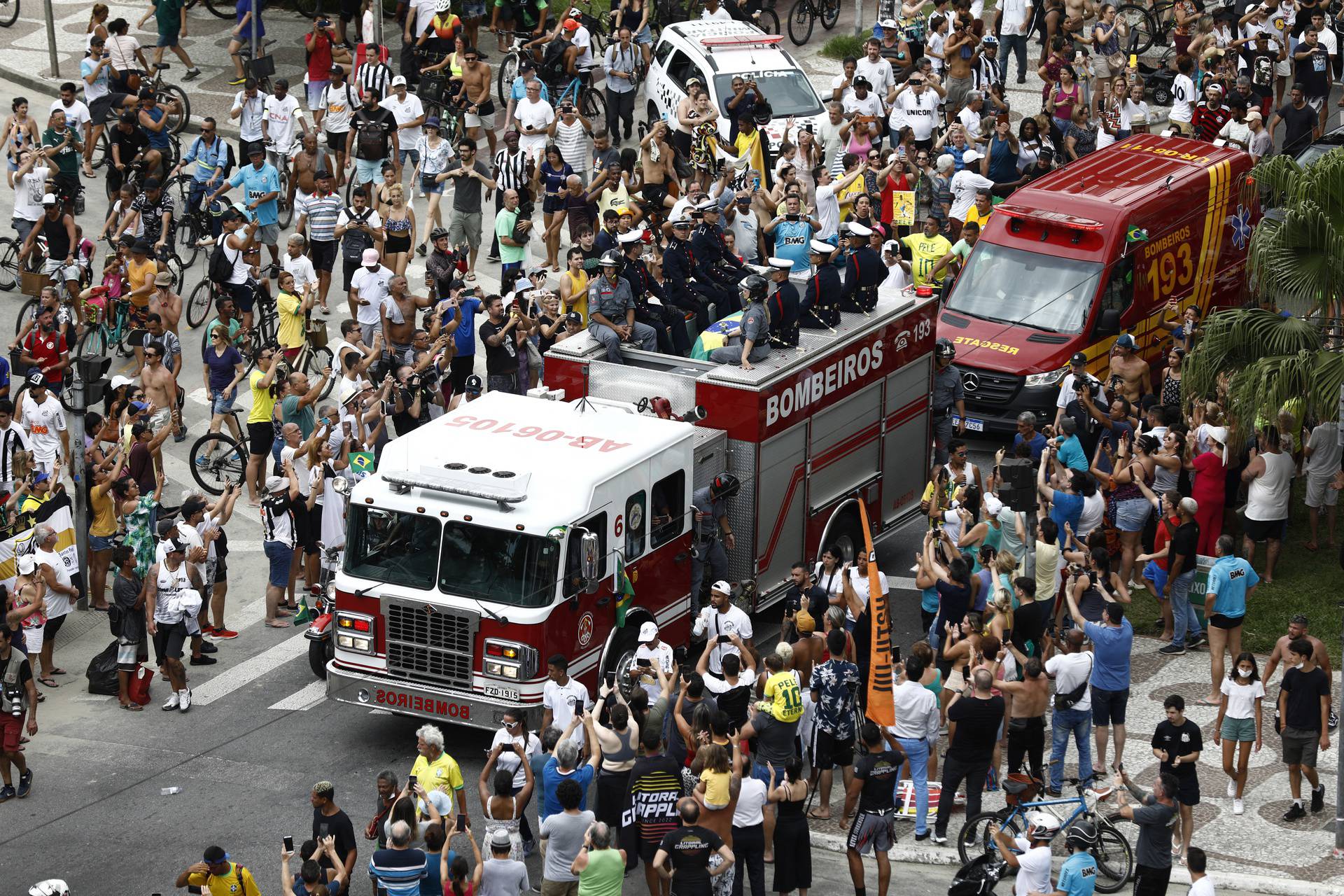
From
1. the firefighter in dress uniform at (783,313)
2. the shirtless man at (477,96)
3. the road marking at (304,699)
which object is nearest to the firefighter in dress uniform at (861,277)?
the firefighter in dress uniform at (783,313)

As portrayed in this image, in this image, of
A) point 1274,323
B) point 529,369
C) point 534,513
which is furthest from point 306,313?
point 1274,323

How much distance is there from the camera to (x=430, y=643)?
16562mm

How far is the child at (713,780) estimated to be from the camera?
14.1m

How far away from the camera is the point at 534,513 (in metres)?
16.3

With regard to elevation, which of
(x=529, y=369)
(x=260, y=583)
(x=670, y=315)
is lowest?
(x=260, y=583)

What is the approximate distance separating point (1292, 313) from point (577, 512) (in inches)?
301

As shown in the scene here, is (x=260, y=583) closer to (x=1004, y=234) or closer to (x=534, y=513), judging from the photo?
(x=534, y=513)

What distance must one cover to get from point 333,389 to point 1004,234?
8077 mm

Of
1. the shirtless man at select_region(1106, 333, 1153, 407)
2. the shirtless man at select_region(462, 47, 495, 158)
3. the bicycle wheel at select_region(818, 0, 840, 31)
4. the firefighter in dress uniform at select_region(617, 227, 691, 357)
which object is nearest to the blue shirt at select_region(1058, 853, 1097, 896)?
the firefighter in dress uniform at select_region(617, 227, 691, 357)

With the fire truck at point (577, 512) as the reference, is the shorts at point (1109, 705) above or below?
below

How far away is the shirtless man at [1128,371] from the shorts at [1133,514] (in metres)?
2.58

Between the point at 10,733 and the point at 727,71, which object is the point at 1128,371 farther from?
the point at 10,733

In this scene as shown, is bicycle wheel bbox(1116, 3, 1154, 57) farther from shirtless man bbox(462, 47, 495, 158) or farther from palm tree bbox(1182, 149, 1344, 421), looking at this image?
palm tree bbox(1182, 149, 1344, 421)

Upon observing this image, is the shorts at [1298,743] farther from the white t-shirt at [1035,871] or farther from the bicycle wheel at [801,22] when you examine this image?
the bicycle wheel at [801,22]
